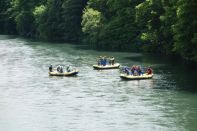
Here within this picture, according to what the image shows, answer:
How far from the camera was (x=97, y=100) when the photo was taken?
191 ft

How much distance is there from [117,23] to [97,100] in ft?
203

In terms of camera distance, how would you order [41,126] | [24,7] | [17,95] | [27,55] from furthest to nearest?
[24,7], [27,55], [17,95], [41,126]

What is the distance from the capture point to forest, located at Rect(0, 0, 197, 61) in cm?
8131

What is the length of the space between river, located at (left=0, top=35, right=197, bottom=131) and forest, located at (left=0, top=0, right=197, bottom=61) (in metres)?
6.82

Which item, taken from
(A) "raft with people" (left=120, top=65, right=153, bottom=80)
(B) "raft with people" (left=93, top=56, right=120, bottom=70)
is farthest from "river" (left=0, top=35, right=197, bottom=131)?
(B) "raft with people" (left=93, top=56, right=120, bottom=70)

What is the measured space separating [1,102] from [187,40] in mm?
33797

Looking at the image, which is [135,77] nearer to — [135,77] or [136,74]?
[135,77]

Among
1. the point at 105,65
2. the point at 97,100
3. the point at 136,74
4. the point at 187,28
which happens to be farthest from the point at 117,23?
the point at 97,100

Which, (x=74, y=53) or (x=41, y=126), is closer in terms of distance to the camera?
(x=41, y=126)

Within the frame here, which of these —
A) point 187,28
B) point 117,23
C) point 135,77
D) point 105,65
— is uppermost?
point 117,23

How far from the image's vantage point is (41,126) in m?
47.9

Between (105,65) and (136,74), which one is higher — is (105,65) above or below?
above

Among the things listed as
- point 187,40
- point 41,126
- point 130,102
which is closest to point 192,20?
point 187,40

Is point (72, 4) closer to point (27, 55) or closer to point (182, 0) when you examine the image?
point (27, 55)
